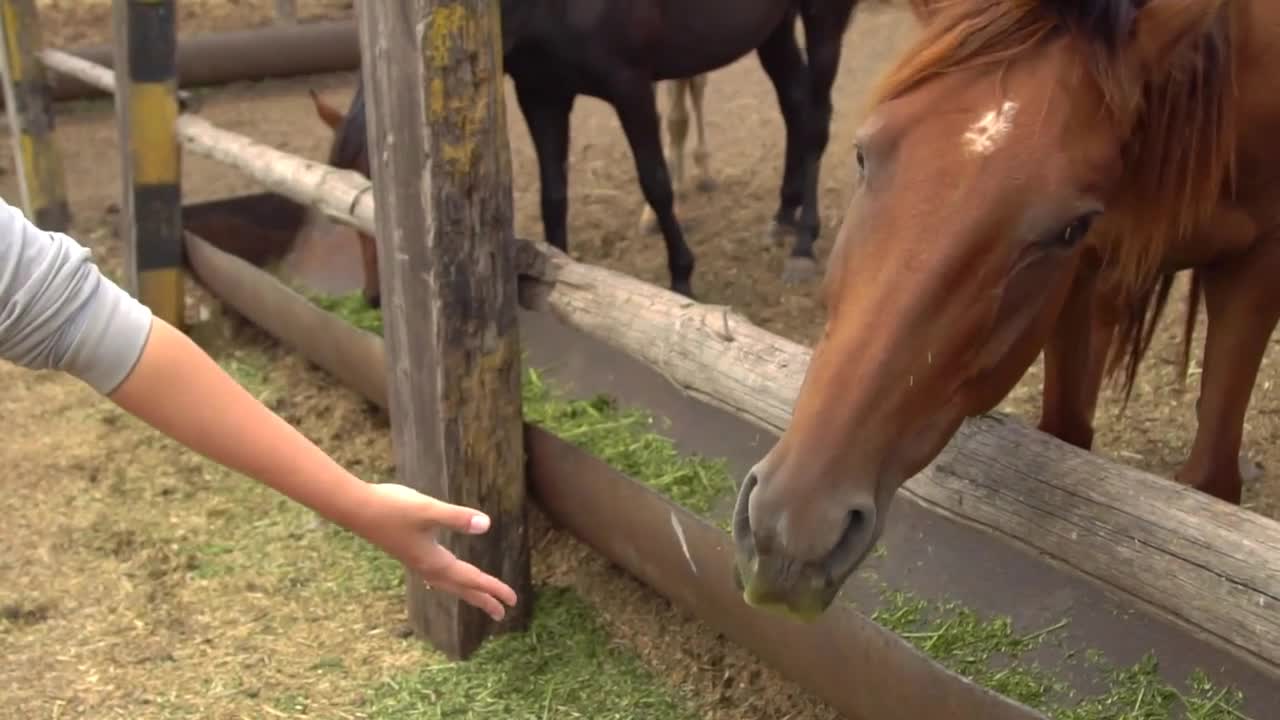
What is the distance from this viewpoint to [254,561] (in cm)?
319

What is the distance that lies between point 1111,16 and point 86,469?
10.4 feet

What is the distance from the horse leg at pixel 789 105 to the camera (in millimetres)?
5363

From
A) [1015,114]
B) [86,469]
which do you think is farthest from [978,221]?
[86,469]

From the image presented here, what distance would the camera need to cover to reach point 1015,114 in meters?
1.56

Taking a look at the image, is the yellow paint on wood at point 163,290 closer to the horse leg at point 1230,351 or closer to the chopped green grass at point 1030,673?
the chopped green grass at point 1030,673

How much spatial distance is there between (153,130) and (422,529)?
359 centimetres

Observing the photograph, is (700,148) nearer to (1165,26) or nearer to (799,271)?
(799,271)

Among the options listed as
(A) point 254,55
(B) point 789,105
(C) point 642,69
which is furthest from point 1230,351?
(A) point 254,55

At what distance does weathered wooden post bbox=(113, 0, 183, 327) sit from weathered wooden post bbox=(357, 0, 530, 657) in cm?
206

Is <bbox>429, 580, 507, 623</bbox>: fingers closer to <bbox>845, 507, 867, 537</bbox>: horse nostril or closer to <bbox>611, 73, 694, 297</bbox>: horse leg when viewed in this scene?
<bbox>845, 507, 867, 537</bbox>: horse nostril

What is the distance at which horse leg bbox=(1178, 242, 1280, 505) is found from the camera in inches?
89.0

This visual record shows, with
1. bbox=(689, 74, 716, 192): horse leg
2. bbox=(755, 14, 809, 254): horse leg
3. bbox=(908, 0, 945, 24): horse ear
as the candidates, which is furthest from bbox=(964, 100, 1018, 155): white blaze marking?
bbox=(689, 74, 716, 192): horse leg

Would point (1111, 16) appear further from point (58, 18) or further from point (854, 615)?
point (58, 18)

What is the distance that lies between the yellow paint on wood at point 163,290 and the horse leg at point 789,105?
2.44 meters
